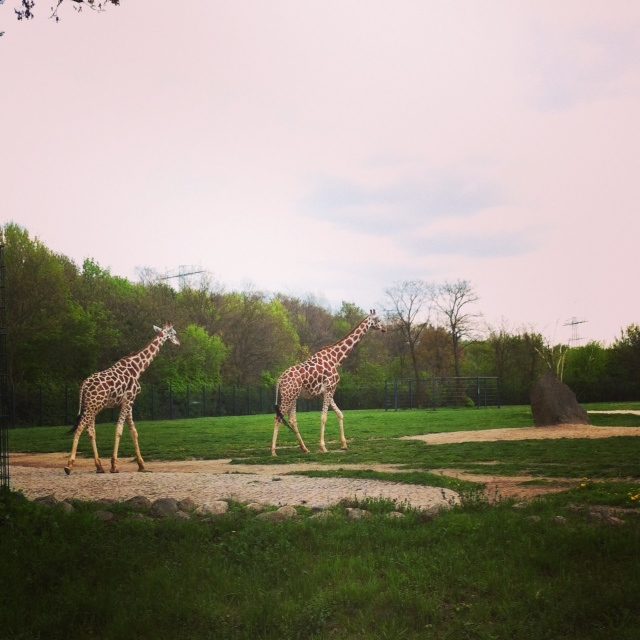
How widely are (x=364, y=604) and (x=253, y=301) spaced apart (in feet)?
172

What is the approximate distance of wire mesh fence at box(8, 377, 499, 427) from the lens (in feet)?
113

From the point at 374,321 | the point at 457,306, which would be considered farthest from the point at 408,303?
the point at 374,321

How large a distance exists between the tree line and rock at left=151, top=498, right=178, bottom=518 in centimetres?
2366

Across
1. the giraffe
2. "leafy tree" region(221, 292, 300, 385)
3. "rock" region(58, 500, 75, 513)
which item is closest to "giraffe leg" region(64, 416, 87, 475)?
the giraffe

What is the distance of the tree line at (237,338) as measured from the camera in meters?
35.5

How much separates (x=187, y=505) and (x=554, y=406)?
15.0 m

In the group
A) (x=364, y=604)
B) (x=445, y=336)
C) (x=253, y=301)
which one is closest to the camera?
(x=364, y=604)

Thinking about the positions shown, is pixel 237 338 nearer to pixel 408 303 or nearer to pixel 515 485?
pixel 408 303

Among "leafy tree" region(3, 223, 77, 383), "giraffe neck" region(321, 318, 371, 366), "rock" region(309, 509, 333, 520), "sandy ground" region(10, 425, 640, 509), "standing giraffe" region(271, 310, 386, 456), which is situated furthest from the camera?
"leafy tree" region(3, 223, 77, 383)

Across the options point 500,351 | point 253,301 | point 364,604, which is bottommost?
point 364,604

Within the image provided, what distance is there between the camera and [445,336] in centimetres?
5159

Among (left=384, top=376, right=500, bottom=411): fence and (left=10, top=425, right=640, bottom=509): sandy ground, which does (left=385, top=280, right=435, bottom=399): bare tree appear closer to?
(left=384, top=376, right=500, bottom=411): fence

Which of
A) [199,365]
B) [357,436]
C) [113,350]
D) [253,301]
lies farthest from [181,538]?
[253,301]

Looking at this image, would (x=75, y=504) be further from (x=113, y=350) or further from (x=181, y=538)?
(x=113, y=350)
